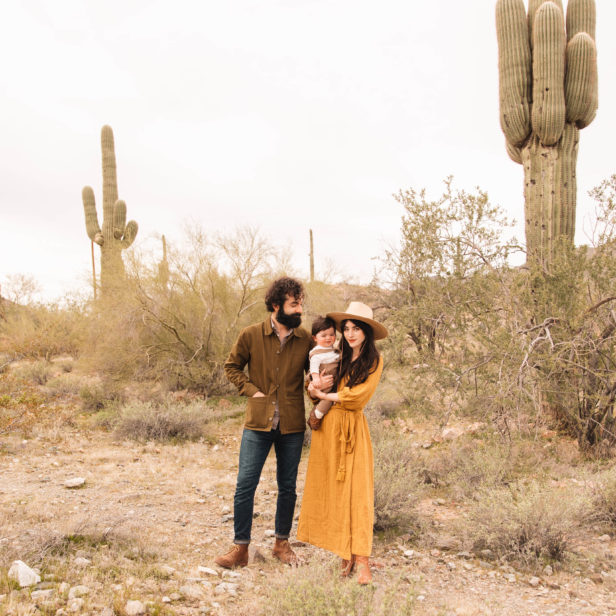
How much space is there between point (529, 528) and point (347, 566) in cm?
152

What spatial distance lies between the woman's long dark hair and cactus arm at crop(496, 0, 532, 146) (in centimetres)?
626

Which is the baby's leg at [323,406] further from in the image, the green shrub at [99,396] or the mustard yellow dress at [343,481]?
the green shrub at [99,396]

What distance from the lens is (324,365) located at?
3.45 meters

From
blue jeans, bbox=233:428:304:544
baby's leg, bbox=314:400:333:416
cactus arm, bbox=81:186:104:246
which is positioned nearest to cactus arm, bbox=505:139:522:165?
baby's leg, bbox=314:400:333:416

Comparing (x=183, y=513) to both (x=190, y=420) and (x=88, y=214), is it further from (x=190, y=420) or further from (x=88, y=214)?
(x=88, y=214)

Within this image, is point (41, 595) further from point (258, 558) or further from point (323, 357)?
point (323, 357)

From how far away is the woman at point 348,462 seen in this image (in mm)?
3273

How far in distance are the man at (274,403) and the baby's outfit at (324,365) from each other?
138mm

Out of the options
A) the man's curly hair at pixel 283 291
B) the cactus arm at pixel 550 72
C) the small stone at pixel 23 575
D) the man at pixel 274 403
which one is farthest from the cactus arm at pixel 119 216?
the small stone at pixel 23 575

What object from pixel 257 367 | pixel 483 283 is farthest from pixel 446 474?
pixel 257 367

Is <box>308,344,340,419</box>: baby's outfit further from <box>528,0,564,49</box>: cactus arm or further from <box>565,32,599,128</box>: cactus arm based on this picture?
<box>528,0,564,49</box>: cactus arm

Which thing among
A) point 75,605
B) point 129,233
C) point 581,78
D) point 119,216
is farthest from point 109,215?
point 75,605

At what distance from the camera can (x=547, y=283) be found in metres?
6.30

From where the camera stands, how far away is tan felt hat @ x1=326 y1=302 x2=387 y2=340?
11.1 feet
